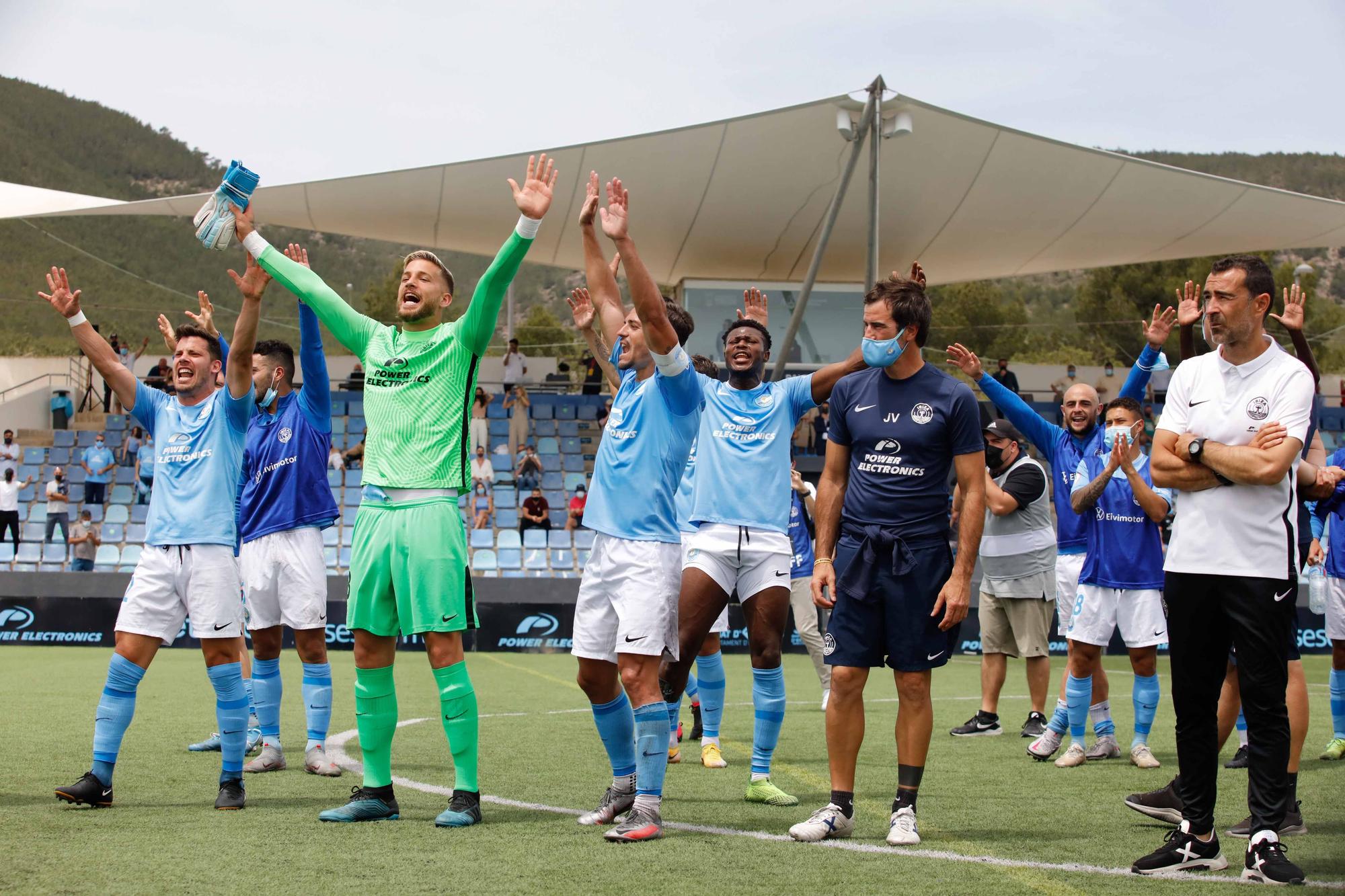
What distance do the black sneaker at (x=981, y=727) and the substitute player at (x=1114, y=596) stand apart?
1123 mm

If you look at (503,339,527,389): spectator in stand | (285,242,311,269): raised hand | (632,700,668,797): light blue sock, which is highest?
(503,339,527,389): spectator in stand

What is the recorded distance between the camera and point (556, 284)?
12094cm

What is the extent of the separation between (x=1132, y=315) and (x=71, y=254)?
236ft

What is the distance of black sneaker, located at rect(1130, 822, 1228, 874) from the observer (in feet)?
14.1

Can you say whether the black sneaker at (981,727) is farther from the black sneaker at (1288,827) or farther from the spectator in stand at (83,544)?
the spectator in stand at (83,544)

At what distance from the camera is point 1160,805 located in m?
5.29

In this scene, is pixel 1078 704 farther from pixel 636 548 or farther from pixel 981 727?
pixel 636 548

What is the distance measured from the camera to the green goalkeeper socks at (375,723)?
508 cm

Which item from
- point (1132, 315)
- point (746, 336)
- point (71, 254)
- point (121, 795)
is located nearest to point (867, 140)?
point (746, 336)

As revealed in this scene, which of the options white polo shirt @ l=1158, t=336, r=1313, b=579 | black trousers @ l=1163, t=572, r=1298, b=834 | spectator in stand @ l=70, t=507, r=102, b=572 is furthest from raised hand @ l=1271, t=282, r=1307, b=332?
spectator in stand @ l=70, t=507, r=102, b=572

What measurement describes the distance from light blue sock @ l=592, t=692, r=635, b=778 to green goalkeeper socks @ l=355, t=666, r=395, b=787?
0.85 meters

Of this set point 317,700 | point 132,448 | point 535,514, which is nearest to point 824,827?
point 317,700

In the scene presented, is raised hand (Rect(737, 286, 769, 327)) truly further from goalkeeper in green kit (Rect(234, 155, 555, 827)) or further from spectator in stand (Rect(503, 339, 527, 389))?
spectator in stand (Rect(503, 339, 527, 389))

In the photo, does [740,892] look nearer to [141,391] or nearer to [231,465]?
[231,465]
